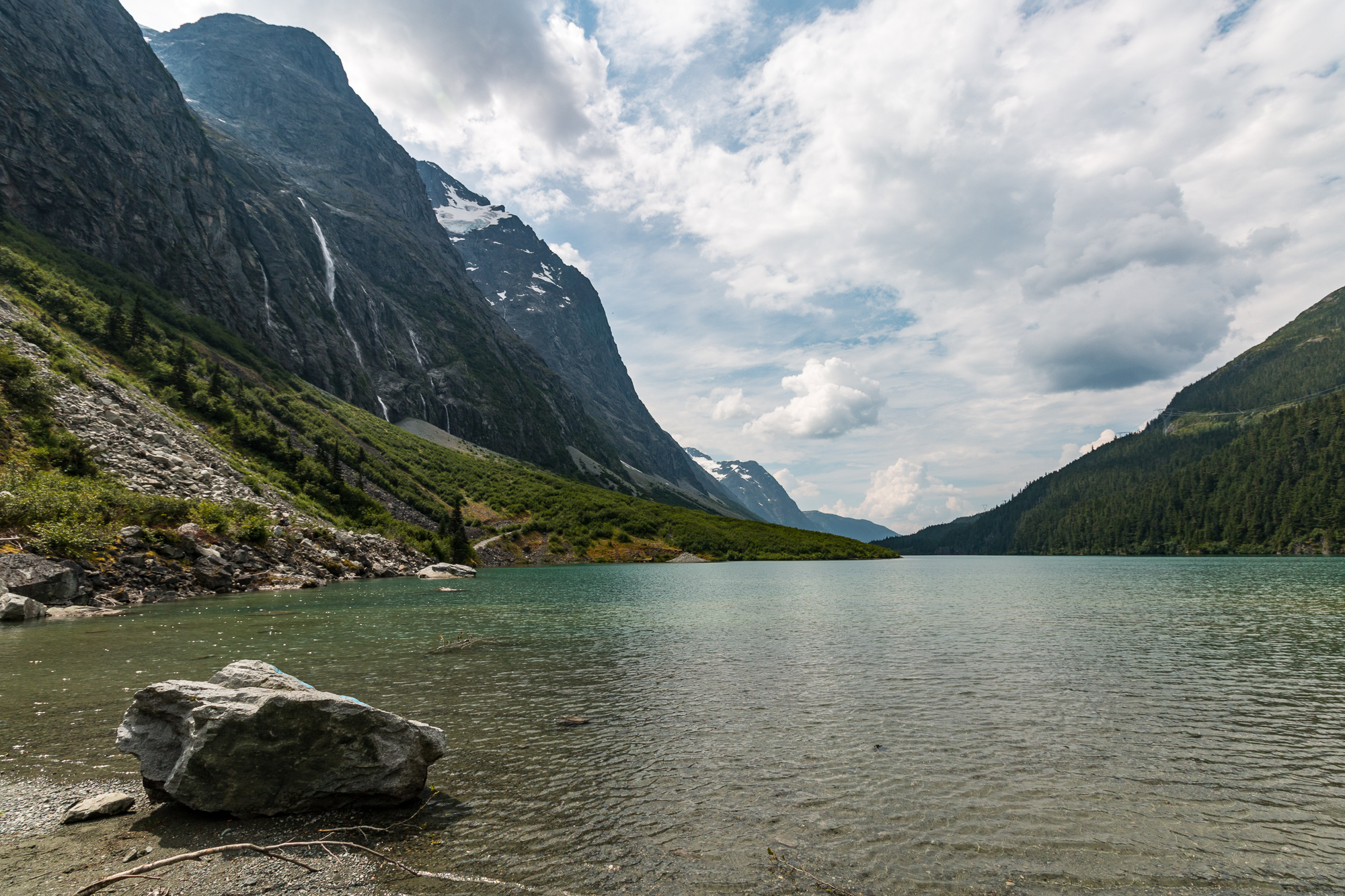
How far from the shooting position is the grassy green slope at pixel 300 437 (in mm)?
92250

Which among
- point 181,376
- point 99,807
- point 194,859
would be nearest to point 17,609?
point 99,807

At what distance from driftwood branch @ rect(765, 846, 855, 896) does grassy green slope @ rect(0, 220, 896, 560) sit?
9264 cm

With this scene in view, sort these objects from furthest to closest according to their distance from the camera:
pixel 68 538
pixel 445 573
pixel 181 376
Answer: pixel 181 376 < pixel 445 573 < pixel 68 538

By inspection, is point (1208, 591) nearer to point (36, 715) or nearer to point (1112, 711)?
point (1112, 711)

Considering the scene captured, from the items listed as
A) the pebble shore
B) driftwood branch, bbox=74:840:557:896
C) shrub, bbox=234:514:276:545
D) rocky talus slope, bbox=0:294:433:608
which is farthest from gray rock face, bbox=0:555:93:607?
driftwood branch, bbox=74:840:557:896

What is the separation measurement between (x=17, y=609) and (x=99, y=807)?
3410 centimetres

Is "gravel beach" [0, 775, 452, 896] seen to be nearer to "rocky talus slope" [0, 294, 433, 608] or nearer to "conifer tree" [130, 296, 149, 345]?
"rocky talus slope" [0, 294, 433, 608]

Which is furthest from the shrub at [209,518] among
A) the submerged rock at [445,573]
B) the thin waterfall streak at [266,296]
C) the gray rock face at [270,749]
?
the thin waterfall streak at [266,296]

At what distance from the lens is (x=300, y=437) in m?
117

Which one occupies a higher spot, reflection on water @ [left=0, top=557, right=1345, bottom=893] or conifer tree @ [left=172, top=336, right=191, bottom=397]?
conifer tree @ [left=172, top=336, right=191, bottom=397]

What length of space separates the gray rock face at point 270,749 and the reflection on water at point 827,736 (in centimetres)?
168

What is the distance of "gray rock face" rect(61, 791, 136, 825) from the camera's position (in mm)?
10828

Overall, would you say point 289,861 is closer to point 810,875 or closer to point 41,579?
point 810,875

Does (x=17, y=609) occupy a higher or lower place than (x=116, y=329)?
lower
